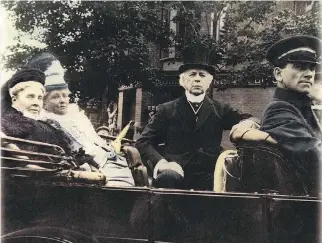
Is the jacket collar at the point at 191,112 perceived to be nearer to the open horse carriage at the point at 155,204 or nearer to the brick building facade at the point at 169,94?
the brick building facade at the point at 169,94

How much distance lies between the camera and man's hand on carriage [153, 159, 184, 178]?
2164 millimetres

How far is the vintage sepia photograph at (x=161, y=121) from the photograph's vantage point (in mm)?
1881

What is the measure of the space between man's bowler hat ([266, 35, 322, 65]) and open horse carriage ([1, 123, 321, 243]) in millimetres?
437

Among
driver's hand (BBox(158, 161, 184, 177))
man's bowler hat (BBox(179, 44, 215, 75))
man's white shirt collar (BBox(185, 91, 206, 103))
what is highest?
man's bowler hat (BBox(179, 44, 215, 75))

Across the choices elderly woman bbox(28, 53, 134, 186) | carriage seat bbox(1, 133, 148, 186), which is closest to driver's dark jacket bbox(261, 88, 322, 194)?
carriage seat bbox(1, 133, 148, 186)

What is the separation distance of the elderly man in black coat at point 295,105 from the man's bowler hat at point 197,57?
0.32m

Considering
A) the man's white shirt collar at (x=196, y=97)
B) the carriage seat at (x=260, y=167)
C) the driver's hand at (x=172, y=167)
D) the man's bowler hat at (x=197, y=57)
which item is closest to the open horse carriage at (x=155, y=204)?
the carriage seat at (x=260, y=167)

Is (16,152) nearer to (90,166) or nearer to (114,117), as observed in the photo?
(90,166)

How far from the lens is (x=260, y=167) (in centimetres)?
191

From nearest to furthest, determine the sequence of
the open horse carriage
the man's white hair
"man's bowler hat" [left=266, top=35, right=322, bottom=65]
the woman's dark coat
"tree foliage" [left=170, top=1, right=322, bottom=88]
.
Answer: the open horse carriage
"man's bowler hat" [left=266, top=35, right=322, bottom=65]
"tree foliage" [left=170, top=1, right=322, bottom=88]
the man's white hair
the woman's dark coat

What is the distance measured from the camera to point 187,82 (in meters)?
2.24

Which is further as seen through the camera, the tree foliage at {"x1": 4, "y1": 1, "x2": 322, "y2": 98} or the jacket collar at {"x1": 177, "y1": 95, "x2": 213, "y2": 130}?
the jacket collar at {"x1": 177, "y1": 95, "x2": 213, "y2": 130}

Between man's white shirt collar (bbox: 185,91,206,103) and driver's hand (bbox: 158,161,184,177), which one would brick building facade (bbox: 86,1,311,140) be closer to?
man's white shirt collar (bbox: 185,91,206,103)

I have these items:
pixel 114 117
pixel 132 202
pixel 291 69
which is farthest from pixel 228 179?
pixel 114 117
